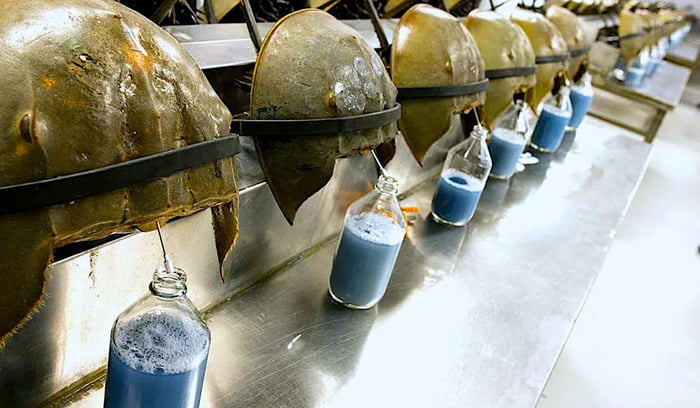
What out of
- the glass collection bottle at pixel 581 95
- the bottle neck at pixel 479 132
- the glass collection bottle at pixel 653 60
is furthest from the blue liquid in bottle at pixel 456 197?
the glass collection bottle at pixel 653 60

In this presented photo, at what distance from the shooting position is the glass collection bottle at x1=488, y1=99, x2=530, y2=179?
8.79 feet

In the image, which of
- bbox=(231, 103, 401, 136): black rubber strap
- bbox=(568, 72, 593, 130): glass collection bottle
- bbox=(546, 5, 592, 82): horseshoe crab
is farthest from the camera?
bbox=(568, 72, 593, 130): glass collection bottle

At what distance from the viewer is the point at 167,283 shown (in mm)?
943

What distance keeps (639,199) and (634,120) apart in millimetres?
995

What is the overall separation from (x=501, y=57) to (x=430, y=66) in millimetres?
495

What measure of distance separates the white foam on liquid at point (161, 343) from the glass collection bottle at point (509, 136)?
2.02 meters

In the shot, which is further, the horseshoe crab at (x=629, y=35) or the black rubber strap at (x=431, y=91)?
the horseshoe crab at (x=629, y=35)

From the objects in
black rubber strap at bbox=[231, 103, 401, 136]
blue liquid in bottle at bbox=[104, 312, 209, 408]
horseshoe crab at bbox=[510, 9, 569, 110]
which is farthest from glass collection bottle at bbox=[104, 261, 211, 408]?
horseshoe crab at bbox=[510, 9, 569, 110]

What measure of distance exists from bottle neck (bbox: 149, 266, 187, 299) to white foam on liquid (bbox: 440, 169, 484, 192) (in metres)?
1.44

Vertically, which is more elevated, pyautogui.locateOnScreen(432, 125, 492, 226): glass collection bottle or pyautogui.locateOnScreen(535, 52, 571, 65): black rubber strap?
pyautogui.locateOnScreen(535, 52, 571, 65): black rubber strap

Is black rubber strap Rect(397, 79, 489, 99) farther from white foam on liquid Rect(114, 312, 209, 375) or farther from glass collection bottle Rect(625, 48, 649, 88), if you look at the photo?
glass collection bottle Rect(625, 48, 649, 88)

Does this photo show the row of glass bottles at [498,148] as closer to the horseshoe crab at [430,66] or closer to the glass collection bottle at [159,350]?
the horseshoe crab at [430,66]

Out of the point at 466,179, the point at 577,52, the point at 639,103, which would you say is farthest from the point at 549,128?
the point at 639,103

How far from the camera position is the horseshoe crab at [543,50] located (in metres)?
2.45
